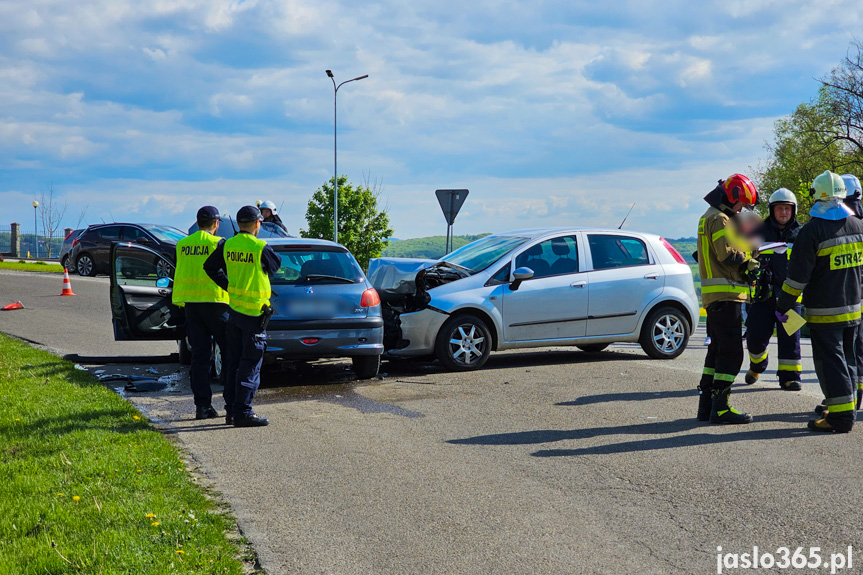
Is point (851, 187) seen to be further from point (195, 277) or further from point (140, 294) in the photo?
point (140, 294)

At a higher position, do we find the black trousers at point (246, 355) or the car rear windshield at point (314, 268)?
the car rear windshield at point (314, 268)

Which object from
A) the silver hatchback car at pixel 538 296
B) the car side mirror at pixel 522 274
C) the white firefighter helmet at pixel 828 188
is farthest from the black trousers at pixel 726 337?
the silver hatchback car at pixel 538 296

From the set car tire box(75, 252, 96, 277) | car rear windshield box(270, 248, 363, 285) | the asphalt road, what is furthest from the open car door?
car tire box(75, 252, 96, 277)

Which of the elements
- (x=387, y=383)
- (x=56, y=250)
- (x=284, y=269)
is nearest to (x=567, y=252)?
(x=387, y=383)

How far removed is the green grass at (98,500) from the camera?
3.79 meters

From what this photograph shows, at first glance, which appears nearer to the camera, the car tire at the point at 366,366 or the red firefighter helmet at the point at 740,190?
the red firefighter helmet at the point at 740,190

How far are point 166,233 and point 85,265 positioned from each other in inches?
201

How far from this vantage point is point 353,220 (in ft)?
224

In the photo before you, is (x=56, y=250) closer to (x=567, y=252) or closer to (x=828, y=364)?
(x=567, y=252)

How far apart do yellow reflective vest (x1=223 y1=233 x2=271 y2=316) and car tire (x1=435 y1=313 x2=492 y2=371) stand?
317 cm

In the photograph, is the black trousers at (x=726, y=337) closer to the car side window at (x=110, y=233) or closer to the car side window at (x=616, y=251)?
the car side window at (x=616, y=251)

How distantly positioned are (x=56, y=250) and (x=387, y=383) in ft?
161

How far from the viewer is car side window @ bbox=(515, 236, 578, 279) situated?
1012 centimetres

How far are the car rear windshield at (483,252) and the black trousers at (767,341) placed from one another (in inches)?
120
